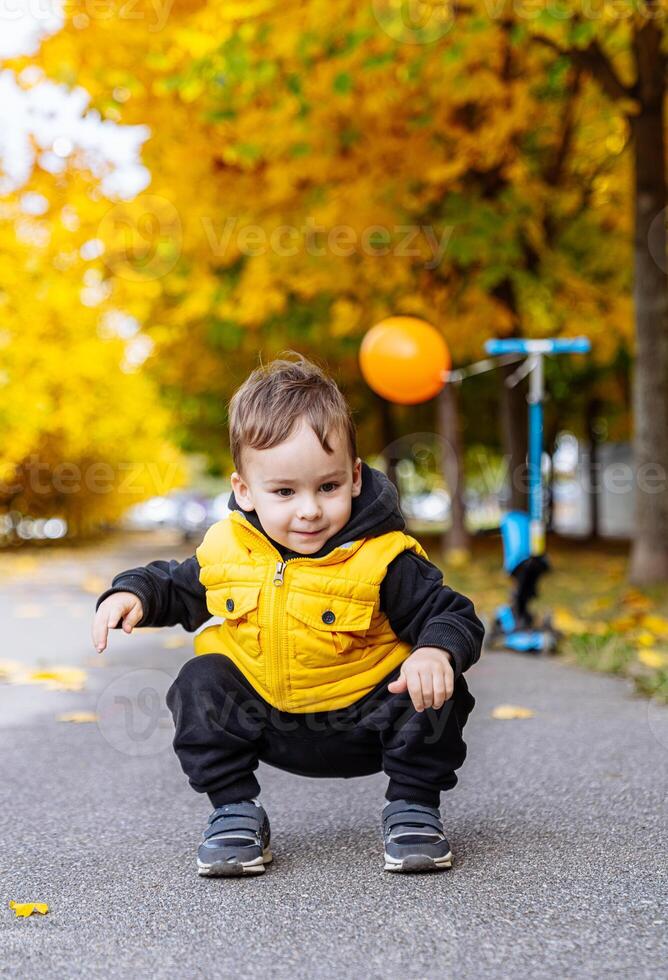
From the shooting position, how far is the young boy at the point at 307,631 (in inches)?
103

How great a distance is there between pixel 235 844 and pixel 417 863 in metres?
0.41

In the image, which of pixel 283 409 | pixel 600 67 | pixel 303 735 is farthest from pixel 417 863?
pixel 600 67

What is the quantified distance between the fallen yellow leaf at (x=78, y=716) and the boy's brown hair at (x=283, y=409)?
2.11 metres

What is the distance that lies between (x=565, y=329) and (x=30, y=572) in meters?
7.05

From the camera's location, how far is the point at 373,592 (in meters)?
2.64

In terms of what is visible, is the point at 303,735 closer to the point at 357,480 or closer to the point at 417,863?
the point at 417,863

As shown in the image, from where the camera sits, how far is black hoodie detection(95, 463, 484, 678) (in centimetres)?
255

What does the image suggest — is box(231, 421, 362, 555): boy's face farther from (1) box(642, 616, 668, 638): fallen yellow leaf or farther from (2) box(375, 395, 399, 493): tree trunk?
(2) box(375, 395, 399, 493): tree trunk

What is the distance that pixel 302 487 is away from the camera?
8.63 ft
